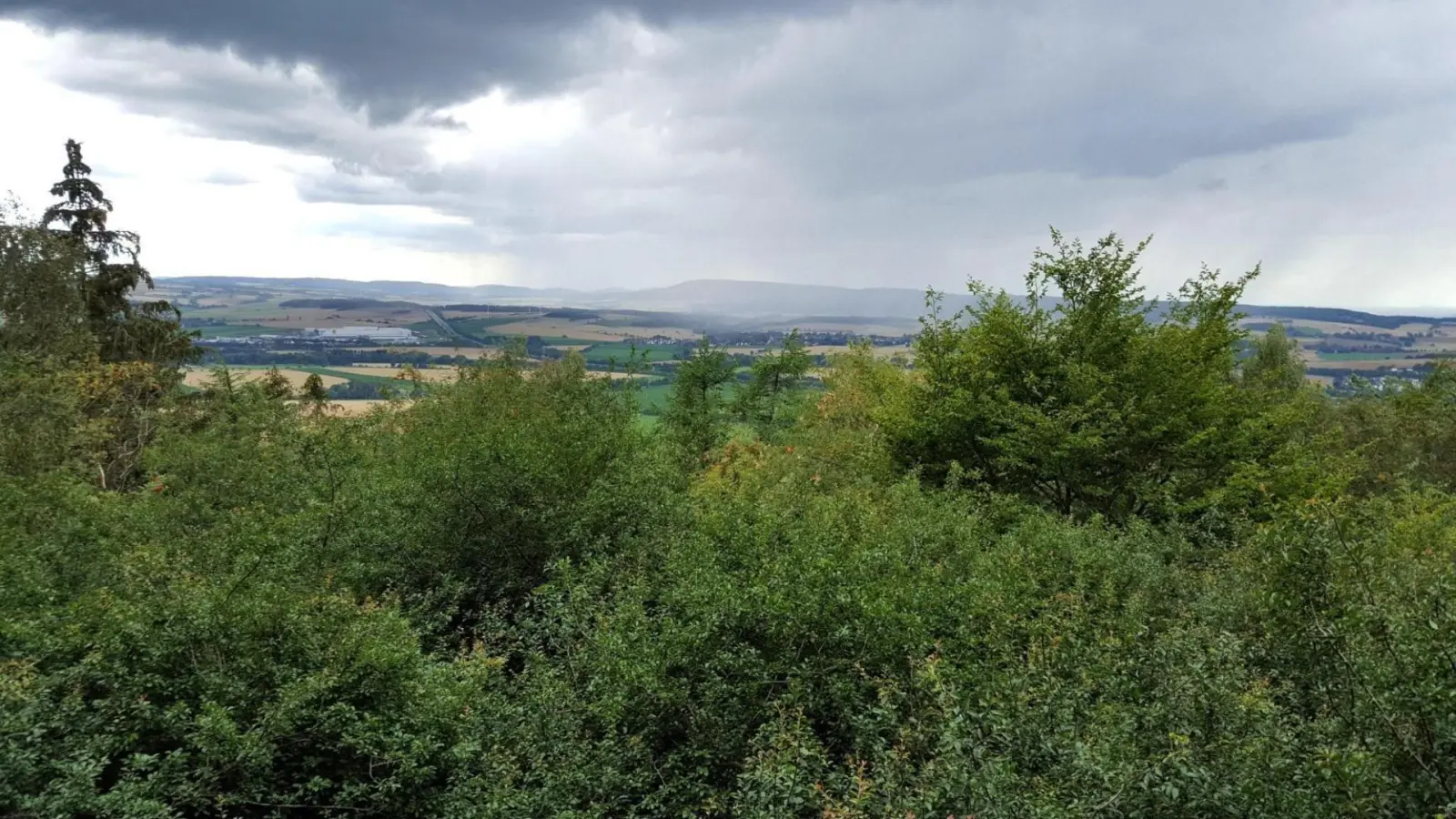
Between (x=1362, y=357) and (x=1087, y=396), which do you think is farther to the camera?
(x=1362, y=357)

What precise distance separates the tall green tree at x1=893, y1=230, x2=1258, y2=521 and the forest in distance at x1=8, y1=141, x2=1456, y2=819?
0.10m

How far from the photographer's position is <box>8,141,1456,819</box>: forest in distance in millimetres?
4996

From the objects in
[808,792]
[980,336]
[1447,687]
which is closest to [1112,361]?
[980,336]

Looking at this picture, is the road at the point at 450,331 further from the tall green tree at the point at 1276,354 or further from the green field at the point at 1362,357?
the green field at the point at 1362,357

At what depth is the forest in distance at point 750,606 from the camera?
4996 mm

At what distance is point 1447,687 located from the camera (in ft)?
13.8

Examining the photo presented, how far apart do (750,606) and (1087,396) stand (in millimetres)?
11054

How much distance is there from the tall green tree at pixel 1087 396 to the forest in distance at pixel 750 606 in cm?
10

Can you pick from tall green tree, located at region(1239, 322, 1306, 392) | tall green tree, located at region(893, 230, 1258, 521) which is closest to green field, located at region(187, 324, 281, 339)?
tall green tree, located at region(893, 230, 1258, 521)

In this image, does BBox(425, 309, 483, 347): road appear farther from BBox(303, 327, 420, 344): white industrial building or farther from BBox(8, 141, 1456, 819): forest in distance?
BBox(8, 141, 1456, 819): forest in distance

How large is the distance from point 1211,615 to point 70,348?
2543 centimetres

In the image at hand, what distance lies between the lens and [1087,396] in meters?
15.3

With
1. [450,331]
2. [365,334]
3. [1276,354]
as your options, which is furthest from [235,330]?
[1276,354]

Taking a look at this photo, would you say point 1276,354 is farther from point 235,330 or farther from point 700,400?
point 235,330
